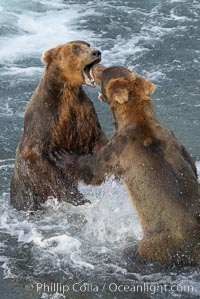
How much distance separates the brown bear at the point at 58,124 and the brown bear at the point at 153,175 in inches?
33.1

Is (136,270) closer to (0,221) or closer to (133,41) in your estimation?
(0,221)

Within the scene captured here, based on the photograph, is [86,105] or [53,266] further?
[86,105]

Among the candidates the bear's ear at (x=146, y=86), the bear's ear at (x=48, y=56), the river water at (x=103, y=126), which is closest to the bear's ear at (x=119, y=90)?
the bear's ear at (x=146, y=86)

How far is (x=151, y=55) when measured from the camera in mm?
14188

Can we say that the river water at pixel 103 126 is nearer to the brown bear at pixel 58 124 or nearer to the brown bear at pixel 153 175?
the brown bear at pixel 153 175

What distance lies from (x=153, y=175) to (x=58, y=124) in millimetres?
1519

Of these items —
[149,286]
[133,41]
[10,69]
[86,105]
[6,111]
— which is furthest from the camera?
[133,41]

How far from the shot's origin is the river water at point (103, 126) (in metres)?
7.53

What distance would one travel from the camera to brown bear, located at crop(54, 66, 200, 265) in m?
7.25

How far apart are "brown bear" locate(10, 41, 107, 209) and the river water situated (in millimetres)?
414

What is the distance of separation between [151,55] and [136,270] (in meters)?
7.24

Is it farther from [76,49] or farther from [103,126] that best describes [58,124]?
[103,126]

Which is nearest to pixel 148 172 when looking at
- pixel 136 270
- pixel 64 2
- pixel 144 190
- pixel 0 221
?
pixel 144 190

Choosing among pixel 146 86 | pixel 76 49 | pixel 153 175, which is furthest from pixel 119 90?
pixel 76 49
